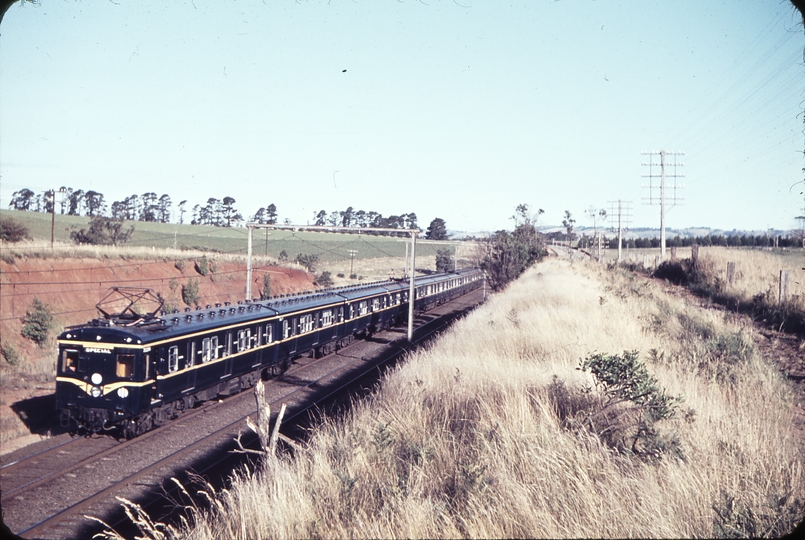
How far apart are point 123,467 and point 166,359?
265 centimetres

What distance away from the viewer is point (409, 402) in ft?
28.1

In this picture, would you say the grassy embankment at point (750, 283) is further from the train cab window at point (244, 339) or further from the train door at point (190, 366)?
the train door at point (190, 366)

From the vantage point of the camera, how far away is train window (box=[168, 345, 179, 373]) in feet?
42.5

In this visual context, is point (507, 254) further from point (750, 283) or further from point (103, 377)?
point (103, 377)

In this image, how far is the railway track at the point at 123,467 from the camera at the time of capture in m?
8.74

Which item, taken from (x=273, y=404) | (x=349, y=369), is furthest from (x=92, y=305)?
(x=273, y=404)

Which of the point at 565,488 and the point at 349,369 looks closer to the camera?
the point at 565,488

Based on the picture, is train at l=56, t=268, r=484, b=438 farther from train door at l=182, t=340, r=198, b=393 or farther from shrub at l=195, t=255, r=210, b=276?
shrub at l=195, t=255, r=210, b=276

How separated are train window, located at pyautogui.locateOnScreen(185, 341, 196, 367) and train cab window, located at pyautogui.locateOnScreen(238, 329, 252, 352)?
2.19 m

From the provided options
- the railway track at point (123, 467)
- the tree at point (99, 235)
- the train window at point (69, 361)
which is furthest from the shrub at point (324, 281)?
the train window at point (69, 361)

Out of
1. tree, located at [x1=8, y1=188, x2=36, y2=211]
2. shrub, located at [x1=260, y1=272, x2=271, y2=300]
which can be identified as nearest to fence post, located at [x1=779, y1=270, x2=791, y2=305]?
shrub, located at [x1=260, y1=272, x2=271, y2=300]

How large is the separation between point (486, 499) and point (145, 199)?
11512 centimetres

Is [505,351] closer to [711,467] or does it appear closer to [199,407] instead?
[711,467]

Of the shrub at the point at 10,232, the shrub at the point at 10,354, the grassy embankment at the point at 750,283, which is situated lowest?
the shrub at the point at 10,354
